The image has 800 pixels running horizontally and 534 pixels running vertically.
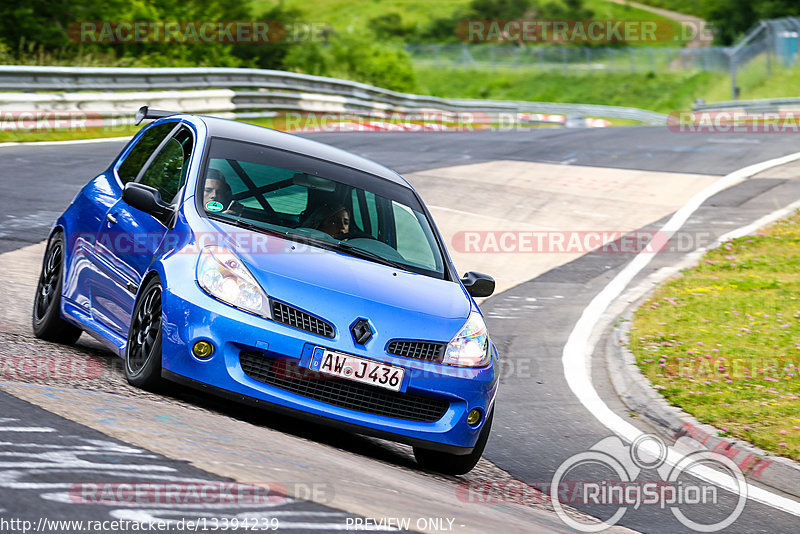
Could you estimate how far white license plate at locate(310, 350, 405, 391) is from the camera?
17.8 ft

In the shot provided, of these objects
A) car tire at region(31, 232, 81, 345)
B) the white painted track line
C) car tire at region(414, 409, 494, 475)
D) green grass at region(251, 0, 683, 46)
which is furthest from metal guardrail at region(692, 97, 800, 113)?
green grass at region(251, 0, 683, 46)

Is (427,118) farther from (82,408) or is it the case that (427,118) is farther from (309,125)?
(82,408)

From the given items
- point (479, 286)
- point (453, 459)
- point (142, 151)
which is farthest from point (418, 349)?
point (142, 151)

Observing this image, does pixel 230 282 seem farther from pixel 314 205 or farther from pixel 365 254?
pixel 314 205

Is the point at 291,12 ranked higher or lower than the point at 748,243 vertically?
higher

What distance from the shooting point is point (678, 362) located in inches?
365

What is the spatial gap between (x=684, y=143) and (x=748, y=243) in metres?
10.7

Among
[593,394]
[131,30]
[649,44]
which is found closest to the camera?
[593,394]

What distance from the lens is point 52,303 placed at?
726 centimetres

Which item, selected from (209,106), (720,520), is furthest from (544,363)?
(209,106)

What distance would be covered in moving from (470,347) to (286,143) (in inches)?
82.6

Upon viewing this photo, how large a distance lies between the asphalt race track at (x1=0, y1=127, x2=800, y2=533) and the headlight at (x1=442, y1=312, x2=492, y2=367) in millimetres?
651

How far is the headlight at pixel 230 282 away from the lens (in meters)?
5.55

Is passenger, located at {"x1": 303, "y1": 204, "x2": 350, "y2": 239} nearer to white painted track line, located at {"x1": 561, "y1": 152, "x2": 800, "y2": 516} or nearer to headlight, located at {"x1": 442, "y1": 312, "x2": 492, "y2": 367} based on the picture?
headlight, located at {"x1": 442, "y1": 312, "x2": 492, "y2": 367}
